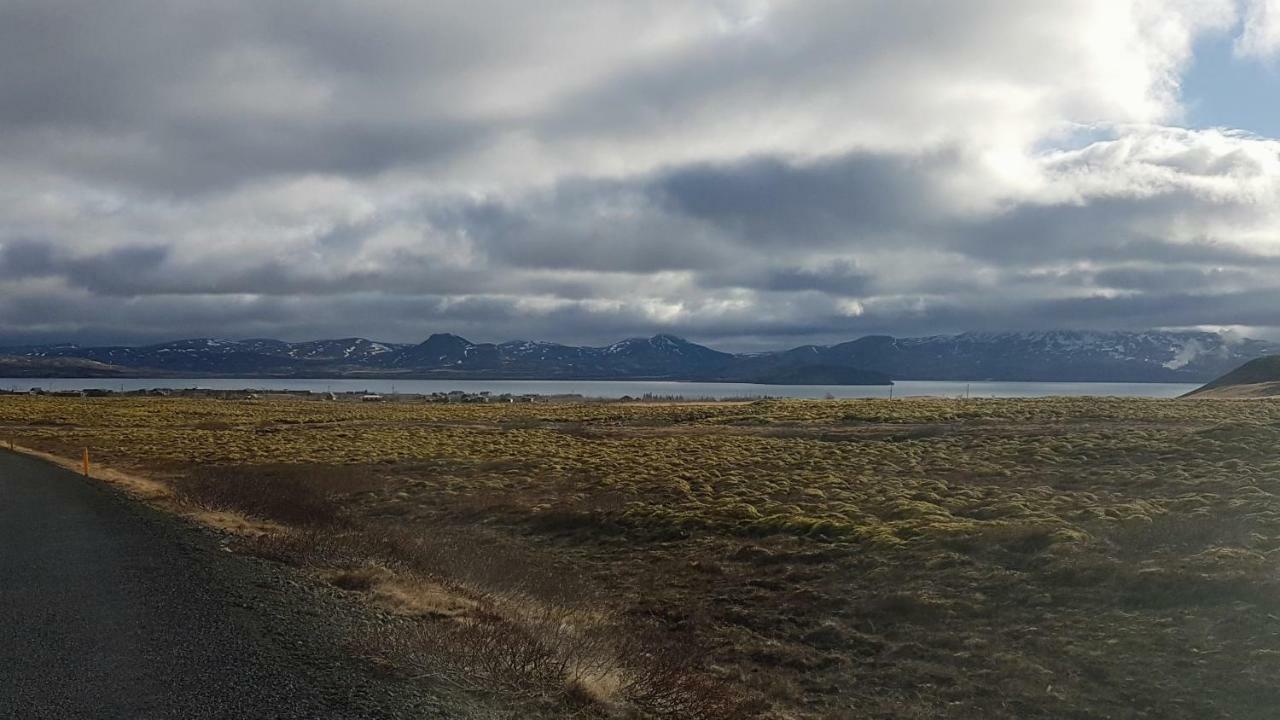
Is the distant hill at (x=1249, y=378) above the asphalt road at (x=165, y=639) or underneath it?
above

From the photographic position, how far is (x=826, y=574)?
50.4ft

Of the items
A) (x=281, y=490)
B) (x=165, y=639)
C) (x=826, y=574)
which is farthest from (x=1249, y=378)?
(x=165, y=639)

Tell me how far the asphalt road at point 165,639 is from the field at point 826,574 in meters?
0.84

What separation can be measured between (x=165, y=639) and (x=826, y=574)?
35.2ft

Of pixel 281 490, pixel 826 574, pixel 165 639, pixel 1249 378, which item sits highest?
pixel 1249 378

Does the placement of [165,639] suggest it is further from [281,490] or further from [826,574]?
[281,490]

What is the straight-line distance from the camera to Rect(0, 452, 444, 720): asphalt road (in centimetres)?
696

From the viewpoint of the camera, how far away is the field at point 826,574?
9414 millimetres

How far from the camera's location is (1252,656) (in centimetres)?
950

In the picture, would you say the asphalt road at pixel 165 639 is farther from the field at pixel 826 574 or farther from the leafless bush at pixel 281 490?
the leafless bush at pixel 281 490

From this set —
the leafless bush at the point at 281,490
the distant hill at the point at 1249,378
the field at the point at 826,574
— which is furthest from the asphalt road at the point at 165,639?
the distant hill at the point at 1249,378

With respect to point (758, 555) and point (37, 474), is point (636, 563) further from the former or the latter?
point (37, 474)

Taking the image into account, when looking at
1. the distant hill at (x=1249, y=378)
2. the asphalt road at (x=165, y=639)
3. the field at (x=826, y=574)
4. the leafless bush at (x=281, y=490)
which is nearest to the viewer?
the asphalt road at (x=165, y=639)

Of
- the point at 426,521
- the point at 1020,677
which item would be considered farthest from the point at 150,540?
the point at 1020,677
